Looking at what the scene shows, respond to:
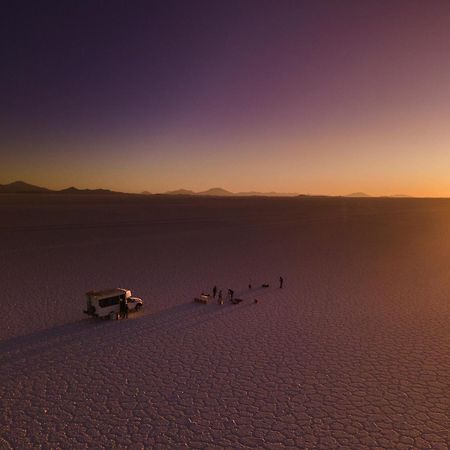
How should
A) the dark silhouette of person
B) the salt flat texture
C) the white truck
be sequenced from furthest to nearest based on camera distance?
the dark silhouette of person → the white truck → the salt flat texture

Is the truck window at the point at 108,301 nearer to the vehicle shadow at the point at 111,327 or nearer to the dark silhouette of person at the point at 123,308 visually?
the dark silhouette of person at the point at 123,308

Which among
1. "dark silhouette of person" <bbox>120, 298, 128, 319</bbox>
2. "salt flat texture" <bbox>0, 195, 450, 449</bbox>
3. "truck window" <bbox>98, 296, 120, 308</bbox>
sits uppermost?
"truck window" <bbox>98, 296, 120, 308</bbox>

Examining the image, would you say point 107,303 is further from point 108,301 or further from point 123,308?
point 123,308

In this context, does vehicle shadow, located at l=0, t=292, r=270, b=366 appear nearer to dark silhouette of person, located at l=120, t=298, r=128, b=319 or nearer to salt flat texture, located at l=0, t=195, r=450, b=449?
salt flat texture, located at l=0, t=195, r=450, b=449

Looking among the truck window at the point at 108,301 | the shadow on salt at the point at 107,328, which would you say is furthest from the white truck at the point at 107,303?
the shadow on salt at the point at 107,328

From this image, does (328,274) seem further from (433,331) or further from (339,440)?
(339,440)

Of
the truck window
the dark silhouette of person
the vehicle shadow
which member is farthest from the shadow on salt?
the truck window
